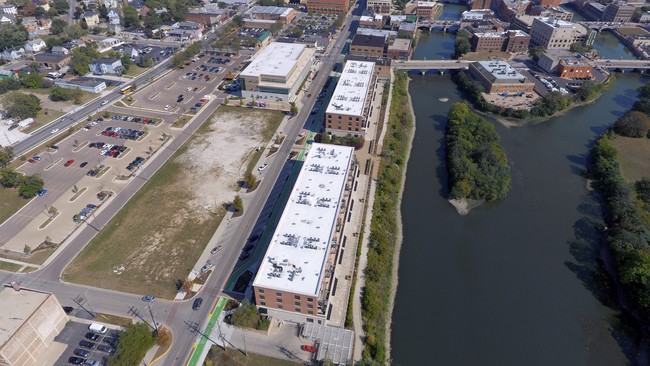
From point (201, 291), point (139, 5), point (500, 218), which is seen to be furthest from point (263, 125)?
point (139, 5)

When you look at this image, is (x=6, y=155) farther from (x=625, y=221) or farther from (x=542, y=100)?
(x=542, y=100)

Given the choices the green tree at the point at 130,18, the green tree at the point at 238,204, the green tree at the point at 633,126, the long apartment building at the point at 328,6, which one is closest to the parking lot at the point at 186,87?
the green tree at the point at 238,204

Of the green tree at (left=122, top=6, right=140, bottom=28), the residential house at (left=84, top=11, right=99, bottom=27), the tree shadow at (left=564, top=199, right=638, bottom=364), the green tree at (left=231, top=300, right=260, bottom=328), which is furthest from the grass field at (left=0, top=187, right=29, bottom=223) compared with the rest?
the residential house at (left=84, top=11, right=99, bottom=27)

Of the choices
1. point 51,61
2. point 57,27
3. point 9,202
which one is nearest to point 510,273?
point 9,202

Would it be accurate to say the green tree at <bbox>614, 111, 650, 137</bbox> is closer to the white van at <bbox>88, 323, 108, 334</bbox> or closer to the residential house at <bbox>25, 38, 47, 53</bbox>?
the white van at <bbox>88, 323, 108, 334</bbox>

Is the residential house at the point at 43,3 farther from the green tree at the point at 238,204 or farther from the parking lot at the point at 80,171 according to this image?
the green tree at the point at 238,204

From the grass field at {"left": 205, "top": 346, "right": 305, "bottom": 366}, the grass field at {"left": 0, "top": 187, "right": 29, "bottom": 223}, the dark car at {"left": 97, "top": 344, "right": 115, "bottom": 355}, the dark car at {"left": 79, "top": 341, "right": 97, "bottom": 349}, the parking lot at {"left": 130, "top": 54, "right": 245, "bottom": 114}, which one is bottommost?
the grass field at {"left": 205, "top": 346, "right": 305, "bottom": 366}
